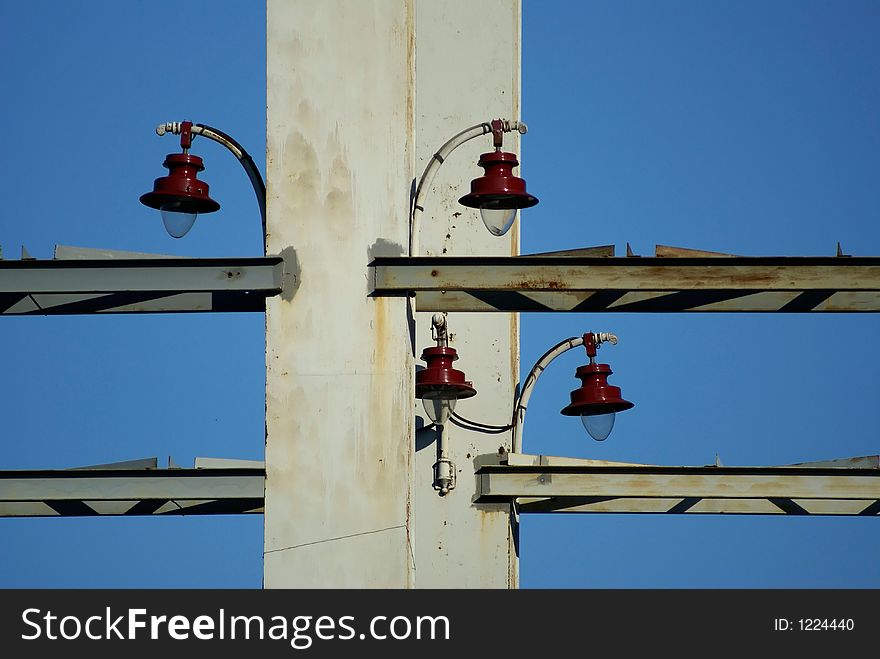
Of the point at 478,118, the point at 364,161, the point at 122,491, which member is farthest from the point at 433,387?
the point at 478,118

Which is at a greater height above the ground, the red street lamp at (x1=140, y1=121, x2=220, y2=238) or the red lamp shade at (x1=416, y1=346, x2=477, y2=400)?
the red street lamp at (x1=140, y1=121, x2=220, y2=238)

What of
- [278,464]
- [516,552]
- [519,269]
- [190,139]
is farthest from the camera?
[516,552]

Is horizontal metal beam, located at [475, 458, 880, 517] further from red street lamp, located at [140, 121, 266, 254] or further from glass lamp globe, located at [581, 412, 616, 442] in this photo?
red street lamp, located at [140, 121, 266, 254]

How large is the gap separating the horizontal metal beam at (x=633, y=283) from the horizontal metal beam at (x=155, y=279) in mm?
676

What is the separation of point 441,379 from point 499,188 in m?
1.35

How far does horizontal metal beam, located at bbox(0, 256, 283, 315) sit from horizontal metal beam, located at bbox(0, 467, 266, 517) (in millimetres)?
2940

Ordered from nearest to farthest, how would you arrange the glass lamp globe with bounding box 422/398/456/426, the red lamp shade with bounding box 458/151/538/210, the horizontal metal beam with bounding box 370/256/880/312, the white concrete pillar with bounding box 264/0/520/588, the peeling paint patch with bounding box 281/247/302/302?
the white concrete pillar with bounding box 264/0/520/588, the peeling paint patch with bounding box 281/247/302/302, the horizontal metal beam with bounding box 370/256/880/312, the red lamp shade with bounding box 458/151/538/210, the glass lamp globe with bounding box 422/398/456/426

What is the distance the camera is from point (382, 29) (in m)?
10.2

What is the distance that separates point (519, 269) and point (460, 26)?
588 cm

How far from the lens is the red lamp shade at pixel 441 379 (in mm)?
11509

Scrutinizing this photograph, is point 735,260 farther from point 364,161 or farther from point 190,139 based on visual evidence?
point 190,139

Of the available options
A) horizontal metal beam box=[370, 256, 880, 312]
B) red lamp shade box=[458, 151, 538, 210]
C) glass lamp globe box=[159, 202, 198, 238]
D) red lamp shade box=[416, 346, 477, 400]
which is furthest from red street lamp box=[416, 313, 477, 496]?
glass lamp globe box=[159, 202, 198, 238]

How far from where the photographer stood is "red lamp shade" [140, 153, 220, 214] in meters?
11.1

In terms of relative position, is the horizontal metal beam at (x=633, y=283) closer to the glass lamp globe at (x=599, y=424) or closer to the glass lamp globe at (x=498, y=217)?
the glass lamp globe at (x=498, y=217)
